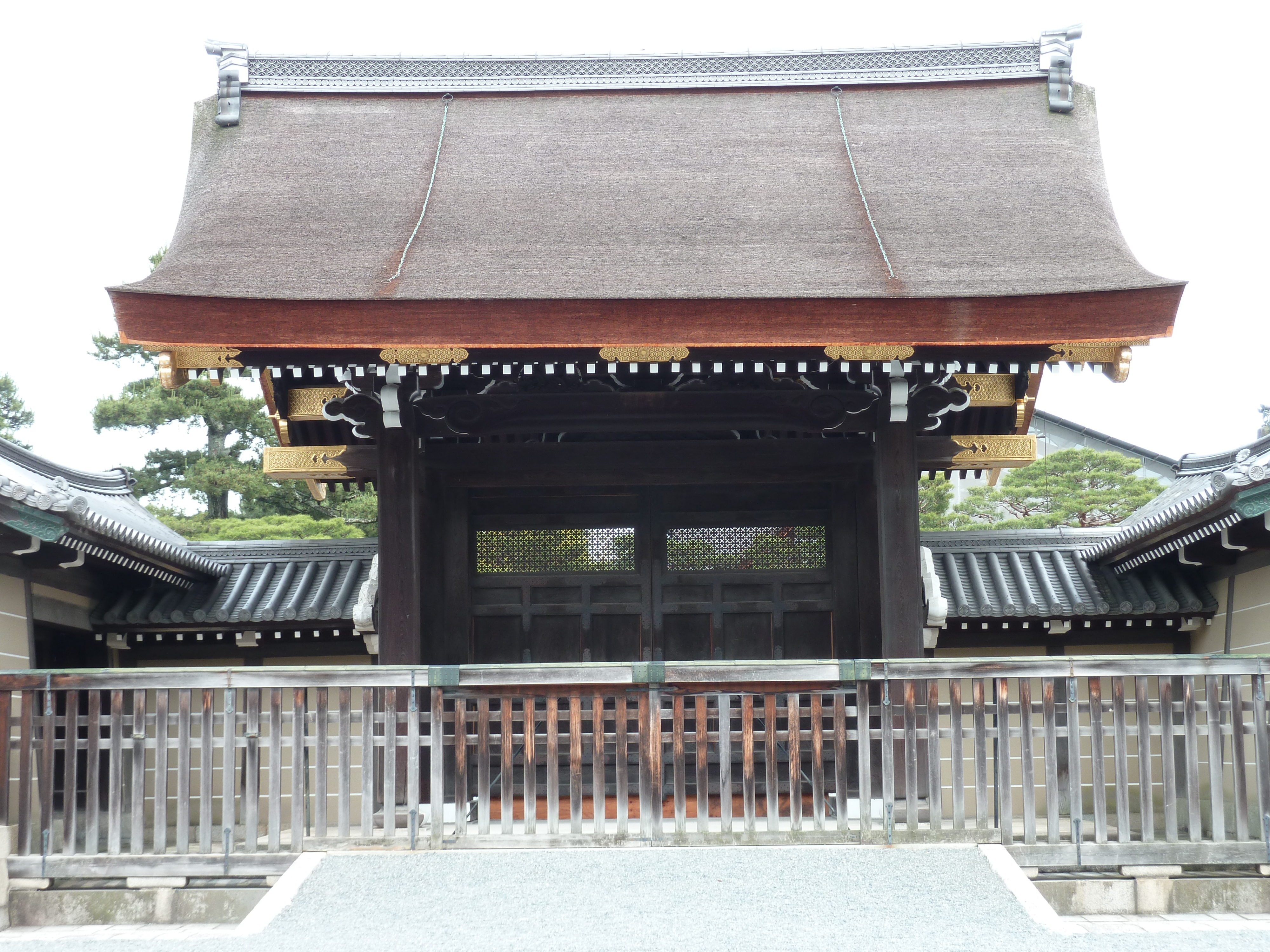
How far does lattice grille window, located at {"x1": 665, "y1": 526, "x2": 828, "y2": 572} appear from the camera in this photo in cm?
949

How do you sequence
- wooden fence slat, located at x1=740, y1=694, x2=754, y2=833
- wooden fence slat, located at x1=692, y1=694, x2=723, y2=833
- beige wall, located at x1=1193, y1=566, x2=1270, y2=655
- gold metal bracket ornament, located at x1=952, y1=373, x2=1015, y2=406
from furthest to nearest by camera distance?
gold metal bracket ornament, located at x1=952, y1=373, x2=1015, y2=406 < beige wall, located at x1=1193, y1=566, x2=1270, y2=655 < wooden fence slat, located at x1=740, y1=694, x2=754, y2=833 < wooden fence slat, located at x1=692, y1=694, x2=723, y2=833

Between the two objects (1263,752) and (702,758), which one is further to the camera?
(1263,752)

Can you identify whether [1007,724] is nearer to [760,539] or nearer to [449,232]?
Result: [760,539]

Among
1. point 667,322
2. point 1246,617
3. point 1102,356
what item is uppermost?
point 667,322

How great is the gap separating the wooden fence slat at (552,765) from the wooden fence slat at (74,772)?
166 centimetres

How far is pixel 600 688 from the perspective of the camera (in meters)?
6.73

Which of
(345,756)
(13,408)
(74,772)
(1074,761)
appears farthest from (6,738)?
(13,408)

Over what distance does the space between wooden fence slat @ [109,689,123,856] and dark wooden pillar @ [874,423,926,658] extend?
4.60 m

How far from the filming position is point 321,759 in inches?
262

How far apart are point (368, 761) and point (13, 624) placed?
11.7 feet

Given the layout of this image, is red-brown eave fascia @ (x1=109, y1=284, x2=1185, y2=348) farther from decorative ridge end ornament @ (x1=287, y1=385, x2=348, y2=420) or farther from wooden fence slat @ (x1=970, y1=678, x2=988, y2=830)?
wooden fence slat @ (x1=970, y1=678, x2=988, y2=830)

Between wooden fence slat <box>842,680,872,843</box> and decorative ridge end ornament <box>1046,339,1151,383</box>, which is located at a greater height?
decorative ridge end ornament <box>1046,339,1151,383</box>

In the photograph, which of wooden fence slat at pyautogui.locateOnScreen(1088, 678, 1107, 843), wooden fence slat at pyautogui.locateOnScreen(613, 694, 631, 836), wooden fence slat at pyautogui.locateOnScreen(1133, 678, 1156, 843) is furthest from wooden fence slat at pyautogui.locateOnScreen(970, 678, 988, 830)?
wooden fence slat at pyautogui.locateOnScreen(613, 694, 631, 836)

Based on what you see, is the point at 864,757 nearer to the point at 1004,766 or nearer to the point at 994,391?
the point at 1004,766
